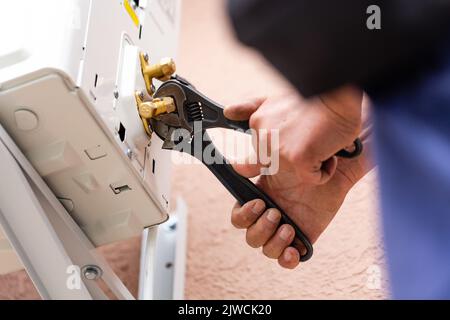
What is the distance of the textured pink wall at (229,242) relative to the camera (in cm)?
85

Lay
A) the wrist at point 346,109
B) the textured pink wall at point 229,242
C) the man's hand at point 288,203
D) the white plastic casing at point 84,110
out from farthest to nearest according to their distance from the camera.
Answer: the textured pink wall at point 229,242, the man's hand at point 288,203, the white plastic casing at point 84,110, the wrist at point 346,109

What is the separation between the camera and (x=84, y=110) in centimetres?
59

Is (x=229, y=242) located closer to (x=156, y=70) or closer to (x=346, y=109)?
(x=156, y=70)

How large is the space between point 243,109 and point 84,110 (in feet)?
0.49

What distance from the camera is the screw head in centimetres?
67

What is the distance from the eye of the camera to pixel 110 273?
2.29 feet

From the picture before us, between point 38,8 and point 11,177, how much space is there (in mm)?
156

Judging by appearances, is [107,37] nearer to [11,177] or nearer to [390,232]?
[11,177]

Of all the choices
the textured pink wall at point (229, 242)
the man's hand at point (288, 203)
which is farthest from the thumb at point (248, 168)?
the textured pink wall at point (229, 242)

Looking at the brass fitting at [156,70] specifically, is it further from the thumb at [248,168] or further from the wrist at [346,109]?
the wrist at [346,109]

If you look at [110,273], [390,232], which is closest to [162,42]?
[110,273]

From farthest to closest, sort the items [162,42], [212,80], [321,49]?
[212,80] < [162,42] < [321,49]

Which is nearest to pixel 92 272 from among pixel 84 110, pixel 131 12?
pixel 84 110

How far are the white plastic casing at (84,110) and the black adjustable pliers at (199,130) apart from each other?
1.2 inches
